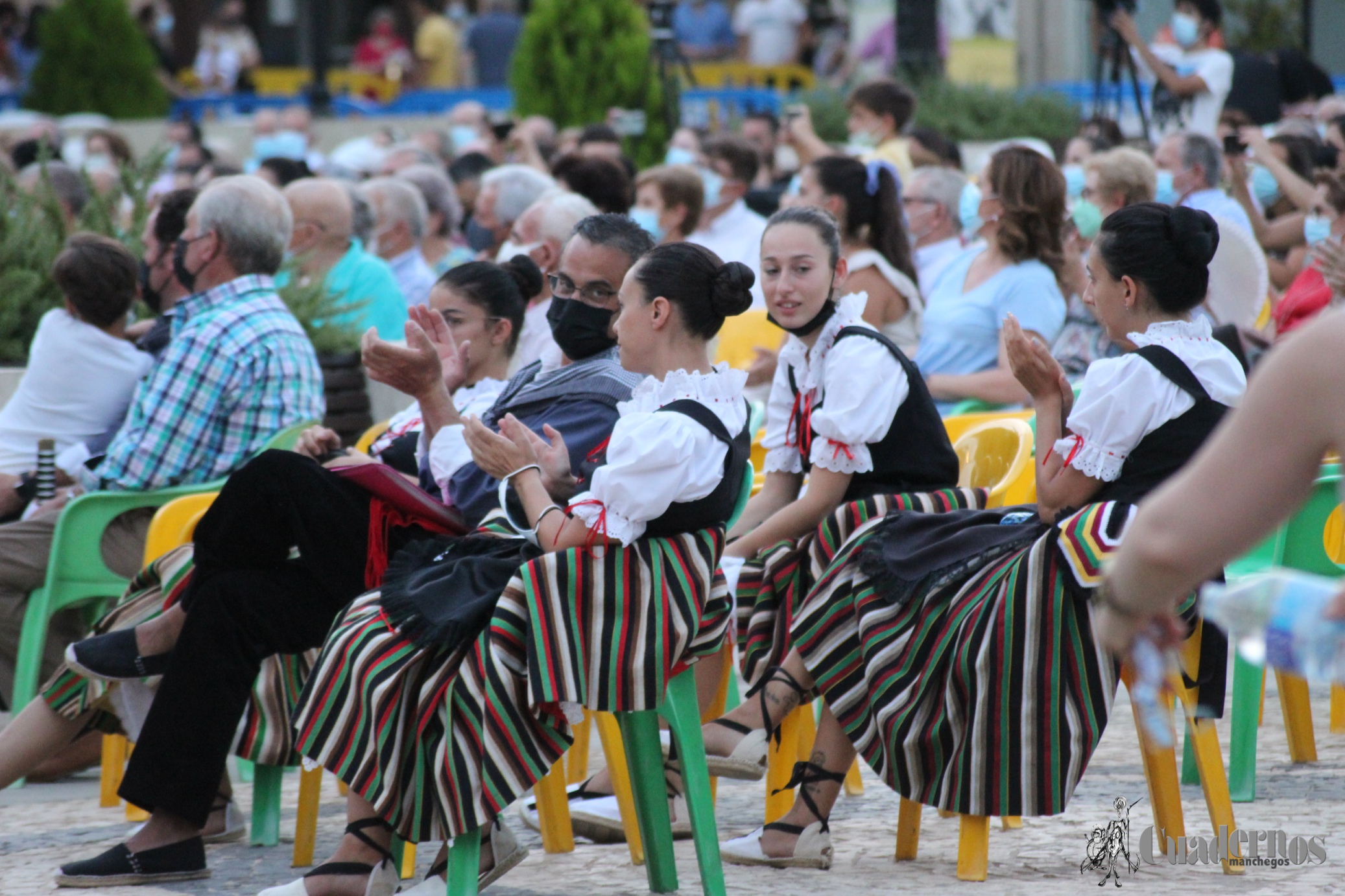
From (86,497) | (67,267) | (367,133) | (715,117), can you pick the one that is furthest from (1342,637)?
(367,133)

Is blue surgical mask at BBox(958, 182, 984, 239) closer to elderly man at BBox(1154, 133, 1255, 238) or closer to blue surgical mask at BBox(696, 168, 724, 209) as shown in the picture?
elderly man at BBox(1154, 133, 1255, 238)

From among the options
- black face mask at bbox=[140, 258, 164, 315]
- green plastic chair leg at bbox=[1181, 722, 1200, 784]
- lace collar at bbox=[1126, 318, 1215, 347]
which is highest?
black face mask at bbox=[140, 258, 164, 315]

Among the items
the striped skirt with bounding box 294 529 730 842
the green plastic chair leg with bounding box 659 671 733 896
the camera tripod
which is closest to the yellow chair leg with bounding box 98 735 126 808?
the striped skirt with bounding box 294 529 730 842

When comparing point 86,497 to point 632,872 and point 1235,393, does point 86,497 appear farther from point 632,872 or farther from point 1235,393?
point 1235,393

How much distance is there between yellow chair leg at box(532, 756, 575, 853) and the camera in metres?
3.87

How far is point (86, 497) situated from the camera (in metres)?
4.55

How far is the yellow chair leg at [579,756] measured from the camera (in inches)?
176

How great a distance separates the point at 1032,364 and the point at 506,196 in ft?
13.7

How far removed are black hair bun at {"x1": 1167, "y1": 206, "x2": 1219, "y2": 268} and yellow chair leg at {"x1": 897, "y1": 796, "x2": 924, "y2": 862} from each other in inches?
51.0

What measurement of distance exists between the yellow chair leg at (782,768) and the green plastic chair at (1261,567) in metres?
1.02

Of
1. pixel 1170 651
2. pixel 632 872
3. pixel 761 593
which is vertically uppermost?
pixel 1170 651

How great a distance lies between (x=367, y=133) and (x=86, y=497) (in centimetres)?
1304

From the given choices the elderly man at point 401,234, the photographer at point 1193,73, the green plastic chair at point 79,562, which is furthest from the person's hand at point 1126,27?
the green plastic chair at point 79,562

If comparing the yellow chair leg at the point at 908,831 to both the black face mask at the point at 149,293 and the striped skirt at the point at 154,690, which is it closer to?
the striped skirt at the point at 154,690
